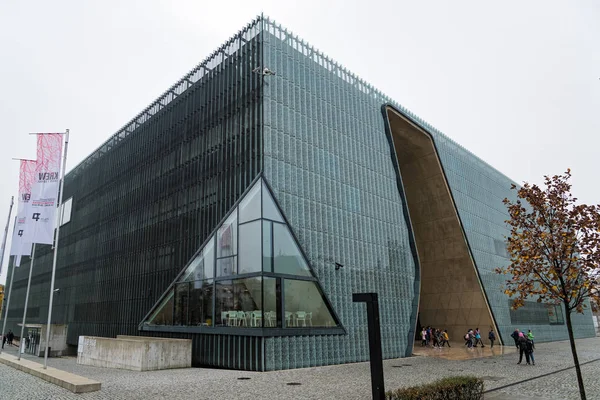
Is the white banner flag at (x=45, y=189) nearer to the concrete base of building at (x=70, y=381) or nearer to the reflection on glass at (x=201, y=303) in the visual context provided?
the concrete base of building at (x=70, y=381)

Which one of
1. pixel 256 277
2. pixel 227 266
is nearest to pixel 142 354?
pixel 227 266

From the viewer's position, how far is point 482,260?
127 feet

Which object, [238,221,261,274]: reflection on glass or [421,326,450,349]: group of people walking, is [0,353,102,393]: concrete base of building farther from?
[421,326,450,349]: group of people walking

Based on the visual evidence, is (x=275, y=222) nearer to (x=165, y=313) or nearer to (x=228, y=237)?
(x=228, y=237)

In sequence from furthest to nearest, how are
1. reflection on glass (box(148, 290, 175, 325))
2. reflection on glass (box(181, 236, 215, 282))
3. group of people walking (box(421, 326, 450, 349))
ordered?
group of people walking (box(421, 326, 450, 349))
reflection on glass (box(148, 290, 175, 325))
reflection on glass (box(181, 236, 215, 282))

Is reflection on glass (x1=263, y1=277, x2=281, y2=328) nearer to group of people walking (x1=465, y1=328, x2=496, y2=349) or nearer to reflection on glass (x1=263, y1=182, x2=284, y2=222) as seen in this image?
reflection on glass (x1=263, y1=182, x2=284, y2=222)

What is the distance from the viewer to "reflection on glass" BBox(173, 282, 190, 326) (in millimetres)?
23292

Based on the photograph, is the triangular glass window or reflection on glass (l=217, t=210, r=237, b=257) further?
reflection on glass (l=217, t=210, r=237, b=257)

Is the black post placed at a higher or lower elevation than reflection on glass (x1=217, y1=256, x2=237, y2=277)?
lower

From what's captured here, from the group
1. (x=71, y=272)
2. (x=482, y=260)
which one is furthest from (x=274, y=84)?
(x=71, y=272)

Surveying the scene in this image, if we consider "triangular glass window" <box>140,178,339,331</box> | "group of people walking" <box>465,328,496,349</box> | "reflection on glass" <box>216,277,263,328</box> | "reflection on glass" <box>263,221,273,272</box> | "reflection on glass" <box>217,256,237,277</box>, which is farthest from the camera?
"group of people walking" <box>465,328,496,349</box>

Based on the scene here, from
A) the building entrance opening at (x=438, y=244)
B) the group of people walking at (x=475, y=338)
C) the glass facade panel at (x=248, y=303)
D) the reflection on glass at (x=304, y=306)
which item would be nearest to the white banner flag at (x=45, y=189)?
the glass facade panel at (x=248, y=303)

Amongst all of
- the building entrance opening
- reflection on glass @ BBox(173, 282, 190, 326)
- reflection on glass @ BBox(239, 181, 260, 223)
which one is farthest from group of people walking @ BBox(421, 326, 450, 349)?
reflection on glass @ BBox(239, 181, 260, 223)

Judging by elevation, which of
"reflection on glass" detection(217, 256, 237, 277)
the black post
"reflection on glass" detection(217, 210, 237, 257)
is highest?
"reflection on glass" detection(217, 210, 237, 257)
